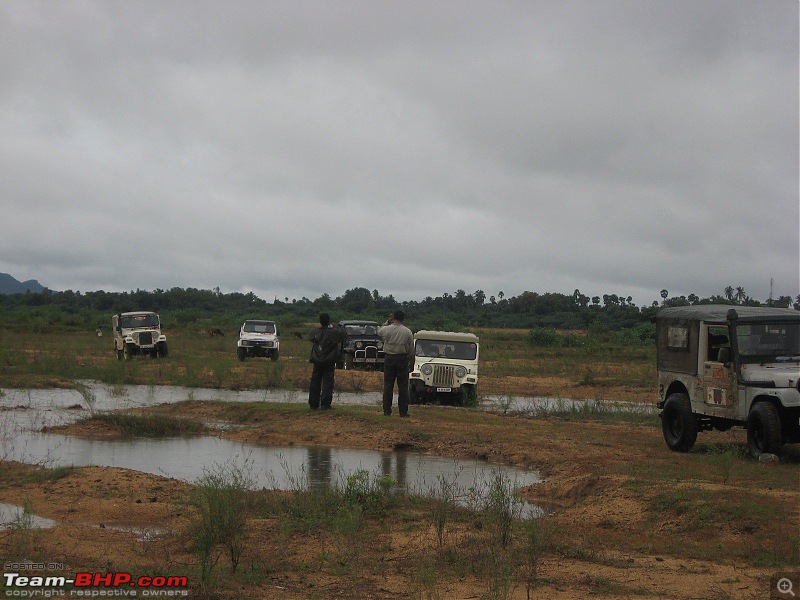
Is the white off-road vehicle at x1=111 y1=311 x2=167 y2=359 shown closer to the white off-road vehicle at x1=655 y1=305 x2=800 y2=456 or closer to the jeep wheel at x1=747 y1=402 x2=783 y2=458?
the white off-road vehicle at x1=655 y1=305 x2=800 y2=456

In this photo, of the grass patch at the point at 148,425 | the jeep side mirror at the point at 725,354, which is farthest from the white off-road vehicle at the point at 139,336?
the jeep side mirror at the point at 725,354

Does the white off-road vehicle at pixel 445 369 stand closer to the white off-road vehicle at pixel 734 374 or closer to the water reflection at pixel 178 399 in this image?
the water reflection at pixel 178 399

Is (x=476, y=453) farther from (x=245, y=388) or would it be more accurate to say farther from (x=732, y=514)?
(x=245, y=388)

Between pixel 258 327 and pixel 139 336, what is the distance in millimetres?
5056

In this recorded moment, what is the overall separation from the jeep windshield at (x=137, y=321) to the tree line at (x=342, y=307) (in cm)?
3729

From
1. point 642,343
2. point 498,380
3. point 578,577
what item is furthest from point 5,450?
point 642,343

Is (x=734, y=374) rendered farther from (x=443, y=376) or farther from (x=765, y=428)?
(x=443, y=376)

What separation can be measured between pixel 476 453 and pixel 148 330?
84.6 feet

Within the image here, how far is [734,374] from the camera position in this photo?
11812 mm

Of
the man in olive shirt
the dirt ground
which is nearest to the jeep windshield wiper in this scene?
the dirt ground

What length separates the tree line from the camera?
82.5 metres

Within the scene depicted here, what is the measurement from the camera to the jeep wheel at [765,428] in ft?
36.1

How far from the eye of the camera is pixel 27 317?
68500 millimetres

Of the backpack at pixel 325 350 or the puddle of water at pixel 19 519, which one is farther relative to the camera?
the backpack at pixel 325 350
